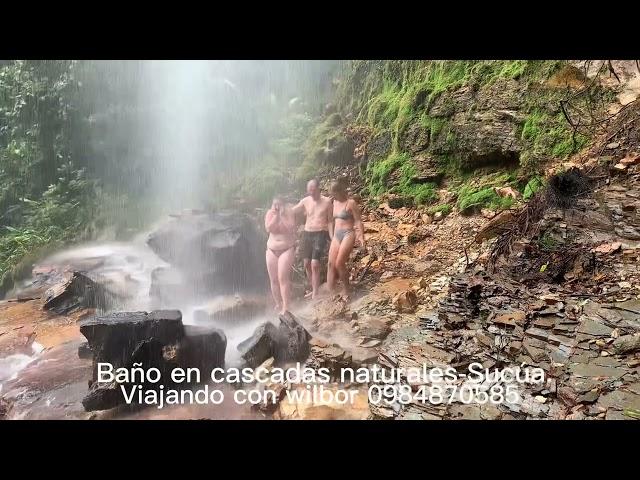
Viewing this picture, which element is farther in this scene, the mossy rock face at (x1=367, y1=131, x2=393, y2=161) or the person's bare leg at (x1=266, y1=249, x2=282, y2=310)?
the mossy rock face at (x1=367, y1=131, x2=393, y2=161)

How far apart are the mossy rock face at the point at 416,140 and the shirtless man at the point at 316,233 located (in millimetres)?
799

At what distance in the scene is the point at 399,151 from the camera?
3158 mm

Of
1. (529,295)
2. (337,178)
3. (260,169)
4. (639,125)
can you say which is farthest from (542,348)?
(260,169)

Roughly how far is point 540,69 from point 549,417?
2411 millimetres

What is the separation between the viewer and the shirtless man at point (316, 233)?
2971 millimetres

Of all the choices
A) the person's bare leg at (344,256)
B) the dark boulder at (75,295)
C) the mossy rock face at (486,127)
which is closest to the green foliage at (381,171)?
the mossy rock face at (486,127)

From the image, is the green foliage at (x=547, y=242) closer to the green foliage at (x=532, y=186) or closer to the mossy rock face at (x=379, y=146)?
the green foliage at (x=532, y=186)

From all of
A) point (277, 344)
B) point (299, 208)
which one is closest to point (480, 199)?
point (299, 208)

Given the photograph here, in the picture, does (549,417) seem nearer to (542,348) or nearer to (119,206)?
(542,348)

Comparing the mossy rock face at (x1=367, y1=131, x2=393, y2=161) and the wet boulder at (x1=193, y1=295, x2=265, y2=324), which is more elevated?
the mossy rock face at (x1=367, y1=131, x2=393, y2=161)

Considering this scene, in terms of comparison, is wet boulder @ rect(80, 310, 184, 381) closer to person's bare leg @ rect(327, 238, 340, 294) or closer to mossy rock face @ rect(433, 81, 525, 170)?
person's bare leg @ rect(327, 238, 340, 294)

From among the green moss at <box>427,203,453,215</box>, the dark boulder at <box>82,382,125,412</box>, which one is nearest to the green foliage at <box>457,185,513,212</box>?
the green moss at <box>427,203,453,215</box>

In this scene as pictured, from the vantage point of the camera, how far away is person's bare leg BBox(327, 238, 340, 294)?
296cm

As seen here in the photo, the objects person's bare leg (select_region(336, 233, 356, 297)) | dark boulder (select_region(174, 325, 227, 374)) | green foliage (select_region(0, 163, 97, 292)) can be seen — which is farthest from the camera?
green foliage (select_region(0, 163, 97, 292))
